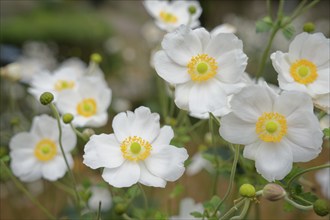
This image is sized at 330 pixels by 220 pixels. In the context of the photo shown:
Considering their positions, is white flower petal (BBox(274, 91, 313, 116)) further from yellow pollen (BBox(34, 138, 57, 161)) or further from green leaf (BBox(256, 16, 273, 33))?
yellow pollen (BBox(34, 138, 57, 161))

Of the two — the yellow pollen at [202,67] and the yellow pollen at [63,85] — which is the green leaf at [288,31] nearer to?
the yellow pollen at [202,67]

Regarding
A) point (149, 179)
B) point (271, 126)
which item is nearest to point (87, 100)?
point (149, 179)

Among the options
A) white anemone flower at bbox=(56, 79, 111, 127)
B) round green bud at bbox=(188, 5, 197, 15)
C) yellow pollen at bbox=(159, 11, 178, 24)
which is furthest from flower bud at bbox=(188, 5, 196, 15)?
white anemone flower at bbox=(56, 79, 111, 127)

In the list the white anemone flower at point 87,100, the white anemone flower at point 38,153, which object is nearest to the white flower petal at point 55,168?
the white anemone flower at point 38,153

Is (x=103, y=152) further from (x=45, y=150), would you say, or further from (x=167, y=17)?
(x=167, y=17)

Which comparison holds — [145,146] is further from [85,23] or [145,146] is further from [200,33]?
[85,23]
